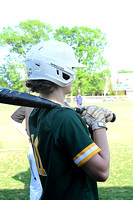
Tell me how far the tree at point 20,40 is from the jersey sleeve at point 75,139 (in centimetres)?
5128

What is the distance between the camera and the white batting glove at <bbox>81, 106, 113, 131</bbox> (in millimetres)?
1739

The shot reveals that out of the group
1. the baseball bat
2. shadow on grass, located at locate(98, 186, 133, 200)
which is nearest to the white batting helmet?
the baseball bat

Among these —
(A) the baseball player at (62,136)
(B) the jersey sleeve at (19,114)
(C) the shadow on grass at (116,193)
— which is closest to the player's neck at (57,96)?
(A) the baseball player at (62,136)

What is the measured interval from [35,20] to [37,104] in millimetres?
54592

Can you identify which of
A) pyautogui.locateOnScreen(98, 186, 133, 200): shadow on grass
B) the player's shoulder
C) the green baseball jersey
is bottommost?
pyautogui.locateOnScreen(98, 186, 133, 200): shadow on grass

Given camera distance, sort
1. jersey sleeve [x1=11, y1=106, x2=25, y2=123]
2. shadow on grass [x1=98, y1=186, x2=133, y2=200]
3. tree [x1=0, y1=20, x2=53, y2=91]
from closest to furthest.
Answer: shadow on grass [x1=98, y1=186, x2=133, y2=200]
jersey sleeve [x1=11, y1=106, x2=25, y2=123]
tree [x1=0, y1=20, x2=53, y2=91]

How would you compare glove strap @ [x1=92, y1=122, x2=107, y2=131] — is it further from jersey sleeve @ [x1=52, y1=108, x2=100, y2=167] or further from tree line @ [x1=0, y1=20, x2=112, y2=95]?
tree line @ [x1=0, y1=20, x2=112, y2=95]

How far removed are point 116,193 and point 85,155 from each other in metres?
3.11

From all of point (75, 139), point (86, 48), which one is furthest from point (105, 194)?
point (86, 48)

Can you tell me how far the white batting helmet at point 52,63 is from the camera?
66.8 inches

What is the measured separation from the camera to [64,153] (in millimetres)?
1563

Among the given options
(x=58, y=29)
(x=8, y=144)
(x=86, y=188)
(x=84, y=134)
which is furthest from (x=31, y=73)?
(x=58, y=29)

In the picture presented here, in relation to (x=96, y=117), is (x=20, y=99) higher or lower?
higher

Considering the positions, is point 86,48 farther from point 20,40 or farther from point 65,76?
point 65,76
